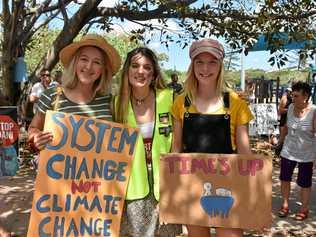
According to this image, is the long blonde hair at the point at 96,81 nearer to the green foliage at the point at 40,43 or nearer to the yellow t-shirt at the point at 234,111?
the yellow t-shirt at the point at 234,111

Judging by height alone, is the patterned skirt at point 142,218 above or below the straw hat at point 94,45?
below

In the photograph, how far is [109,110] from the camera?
9.28 ft

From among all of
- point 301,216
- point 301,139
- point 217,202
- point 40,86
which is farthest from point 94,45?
point 40,86

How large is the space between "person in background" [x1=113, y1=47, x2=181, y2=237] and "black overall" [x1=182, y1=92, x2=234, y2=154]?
4.6 inches

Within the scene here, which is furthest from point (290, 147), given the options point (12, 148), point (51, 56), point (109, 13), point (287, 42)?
point (51, 56)

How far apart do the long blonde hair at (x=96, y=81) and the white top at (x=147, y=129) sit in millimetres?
322

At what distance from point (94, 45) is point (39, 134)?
1.93 feet

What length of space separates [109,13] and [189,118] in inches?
299

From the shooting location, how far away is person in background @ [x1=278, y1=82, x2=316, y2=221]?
5.43 meters

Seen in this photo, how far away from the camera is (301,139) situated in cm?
548

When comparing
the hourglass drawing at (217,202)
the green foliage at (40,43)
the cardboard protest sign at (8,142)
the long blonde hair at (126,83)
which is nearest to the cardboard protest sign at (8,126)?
the cardboard protest sign at (8,142)

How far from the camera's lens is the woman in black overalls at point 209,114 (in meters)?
2.69

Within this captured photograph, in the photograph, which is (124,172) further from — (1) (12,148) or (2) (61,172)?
(1) (12,148)

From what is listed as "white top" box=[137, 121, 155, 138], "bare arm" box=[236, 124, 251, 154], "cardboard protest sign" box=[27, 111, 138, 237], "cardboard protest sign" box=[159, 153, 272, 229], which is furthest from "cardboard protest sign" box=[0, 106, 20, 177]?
"bare arm" box=[236, 124, 251, 154]
